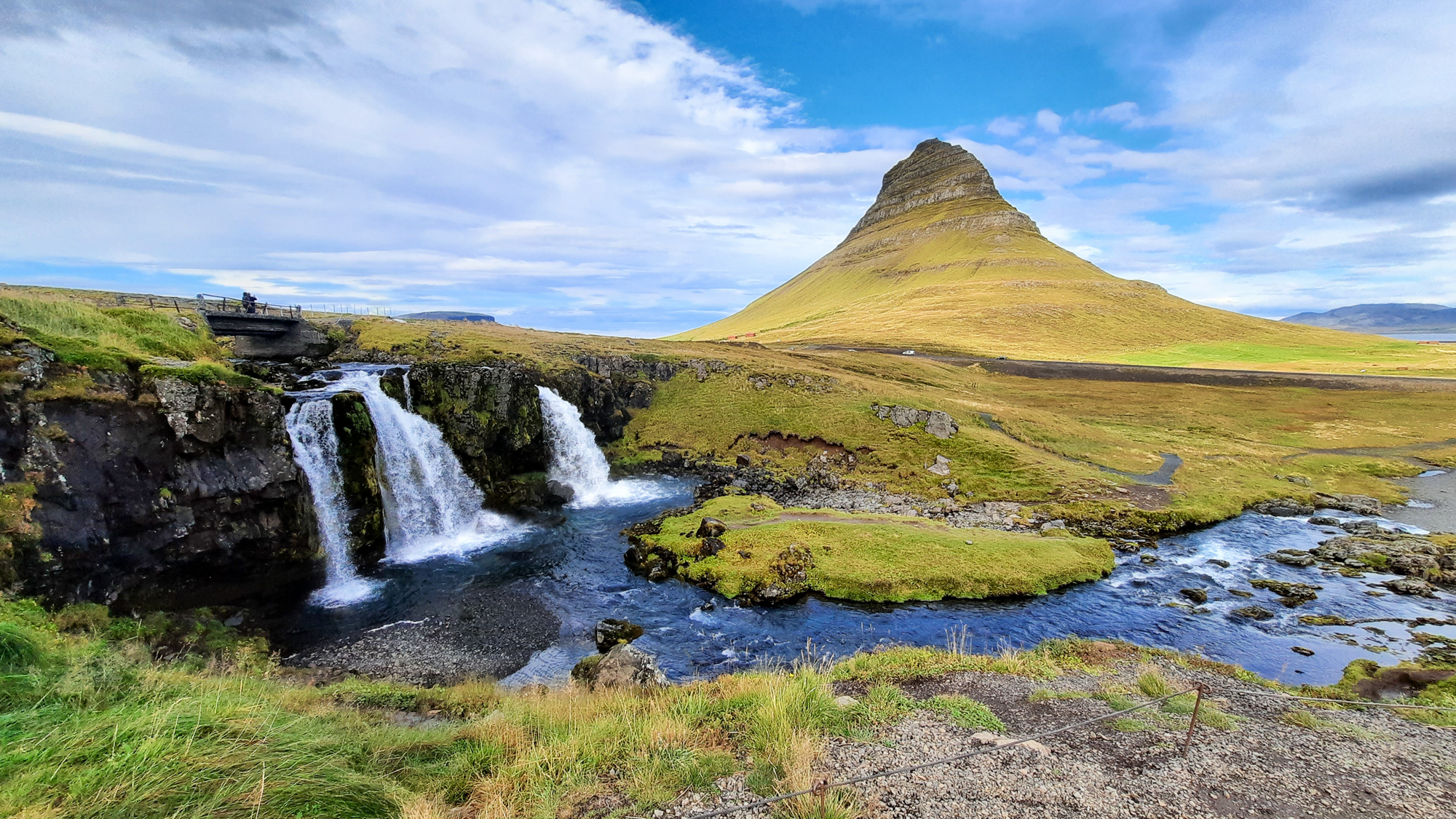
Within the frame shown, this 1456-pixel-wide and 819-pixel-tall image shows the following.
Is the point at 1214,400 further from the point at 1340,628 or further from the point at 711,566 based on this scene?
the point at 711,566

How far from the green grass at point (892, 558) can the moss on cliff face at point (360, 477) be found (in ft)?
48.2

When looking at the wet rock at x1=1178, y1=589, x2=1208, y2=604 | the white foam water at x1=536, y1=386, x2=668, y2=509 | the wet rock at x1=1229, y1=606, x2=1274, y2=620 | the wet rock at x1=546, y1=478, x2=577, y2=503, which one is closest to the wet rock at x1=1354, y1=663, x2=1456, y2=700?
the wet rock at x1=1229, y1=606, x2=1274, y2=620

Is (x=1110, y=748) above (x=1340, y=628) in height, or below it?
above

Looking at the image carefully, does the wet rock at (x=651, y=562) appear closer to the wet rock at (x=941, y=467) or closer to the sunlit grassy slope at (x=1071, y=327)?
the wet rock at (x=941, y=467)

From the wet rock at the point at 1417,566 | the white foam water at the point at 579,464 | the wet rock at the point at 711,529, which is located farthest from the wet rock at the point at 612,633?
the wet rock at the point at 1417,566

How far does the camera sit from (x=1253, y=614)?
75.9 ft

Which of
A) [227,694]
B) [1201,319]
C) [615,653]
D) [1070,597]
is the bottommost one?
[1070,597]

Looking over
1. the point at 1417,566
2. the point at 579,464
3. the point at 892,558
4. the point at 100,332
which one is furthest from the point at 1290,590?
the point at 100,332

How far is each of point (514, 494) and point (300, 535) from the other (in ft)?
44.1

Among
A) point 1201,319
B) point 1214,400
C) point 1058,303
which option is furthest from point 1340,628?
point 1201,319

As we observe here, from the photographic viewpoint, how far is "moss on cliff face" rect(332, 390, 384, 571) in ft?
94.2

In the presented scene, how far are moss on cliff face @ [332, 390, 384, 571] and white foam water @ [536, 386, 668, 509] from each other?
1235 cm

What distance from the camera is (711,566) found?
26844 mm

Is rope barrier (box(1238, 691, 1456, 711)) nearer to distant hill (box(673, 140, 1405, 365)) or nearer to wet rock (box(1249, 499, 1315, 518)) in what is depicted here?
wet rock (box(1249, 499, 1315, 518))
